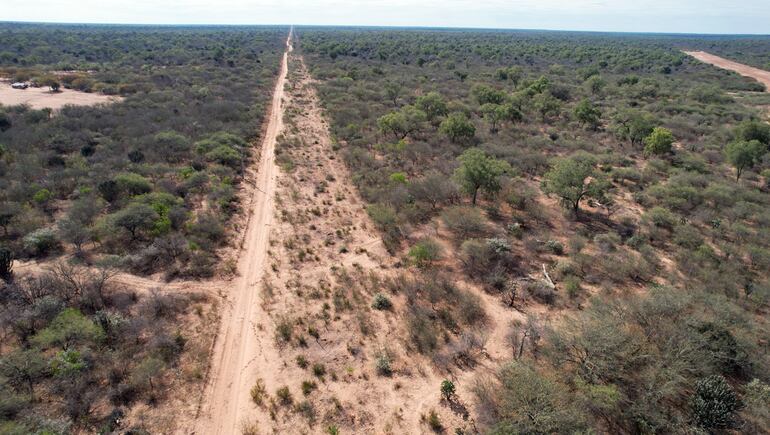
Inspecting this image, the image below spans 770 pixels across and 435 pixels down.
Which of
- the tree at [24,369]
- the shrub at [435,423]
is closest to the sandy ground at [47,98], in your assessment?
the tree at [24,369]

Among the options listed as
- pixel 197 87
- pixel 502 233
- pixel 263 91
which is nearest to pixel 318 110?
pixel 263 91

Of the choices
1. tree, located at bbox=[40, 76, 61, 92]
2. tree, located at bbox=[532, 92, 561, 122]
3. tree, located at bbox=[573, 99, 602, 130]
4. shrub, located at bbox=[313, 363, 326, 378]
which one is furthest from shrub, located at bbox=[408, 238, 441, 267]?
tree, located at bbox=[40, 76, 61, 92]

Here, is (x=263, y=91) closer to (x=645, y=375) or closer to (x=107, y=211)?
(x=107, y=211)

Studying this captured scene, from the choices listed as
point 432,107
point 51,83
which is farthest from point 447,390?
point 51,83

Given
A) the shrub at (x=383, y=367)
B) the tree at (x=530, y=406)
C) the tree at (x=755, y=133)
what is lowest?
the shrub at (x=383, y=367)

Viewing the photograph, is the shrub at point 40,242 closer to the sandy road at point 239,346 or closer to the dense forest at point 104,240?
the dense forest at point 104,240

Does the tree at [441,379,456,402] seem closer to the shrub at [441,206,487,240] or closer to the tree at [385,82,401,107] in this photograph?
the shrub at [441,206,487,240]

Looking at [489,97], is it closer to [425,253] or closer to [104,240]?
[425,253]
